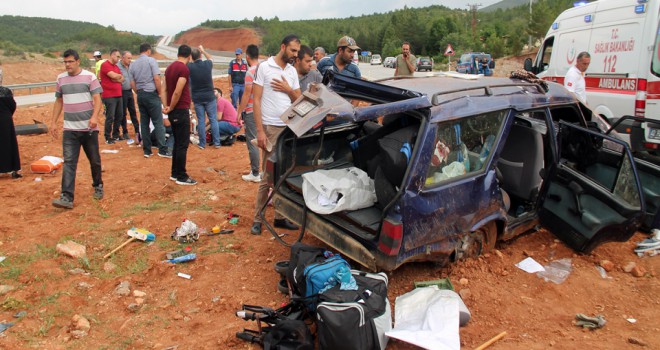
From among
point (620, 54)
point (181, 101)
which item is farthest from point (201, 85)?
point (620, 54)

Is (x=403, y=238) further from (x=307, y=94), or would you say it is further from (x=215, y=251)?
(x=215, y=251)

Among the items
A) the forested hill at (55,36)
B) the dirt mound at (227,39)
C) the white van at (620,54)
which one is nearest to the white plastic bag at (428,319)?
the white van at (620,54)

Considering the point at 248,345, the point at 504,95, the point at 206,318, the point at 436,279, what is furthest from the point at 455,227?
the point at 206,318

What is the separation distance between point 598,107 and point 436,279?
5.95 metres

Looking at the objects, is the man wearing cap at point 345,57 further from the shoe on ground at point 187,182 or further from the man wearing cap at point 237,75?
the man wearing cap at point 237,75

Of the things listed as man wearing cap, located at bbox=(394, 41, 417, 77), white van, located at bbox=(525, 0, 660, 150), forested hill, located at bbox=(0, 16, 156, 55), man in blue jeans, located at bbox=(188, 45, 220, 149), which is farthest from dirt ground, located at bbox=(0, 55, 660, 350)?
forested hill, located at bbox=(0, 16, 156, 55)

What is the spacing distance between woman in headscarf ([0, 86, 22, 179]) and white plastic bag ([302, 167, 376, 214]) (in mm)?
5479

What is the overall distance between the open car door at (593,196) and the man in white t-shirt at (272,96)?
2.68 meters

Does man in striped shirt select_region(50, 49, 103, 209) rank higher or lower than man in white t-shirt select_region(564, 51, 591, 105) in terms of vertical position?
lower

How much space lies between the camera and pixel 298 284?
3.49 metres

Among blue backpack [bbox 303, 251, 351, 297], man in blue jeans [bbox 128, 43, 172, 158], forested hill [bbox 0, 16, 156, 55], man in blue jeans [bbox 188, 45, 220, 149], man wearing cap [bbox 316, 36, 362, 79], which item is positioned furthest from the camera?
forested hill [bbox 0, 16, 156, 55]

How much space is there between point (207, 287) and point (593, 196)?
11.8ft

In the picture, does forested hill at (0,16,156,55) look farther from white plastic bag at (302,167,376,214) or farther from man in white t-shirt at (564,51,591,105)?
white plastic bag at (302,167,376,214)

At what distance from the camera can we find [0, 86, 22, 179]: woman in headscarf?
6.93 meters
